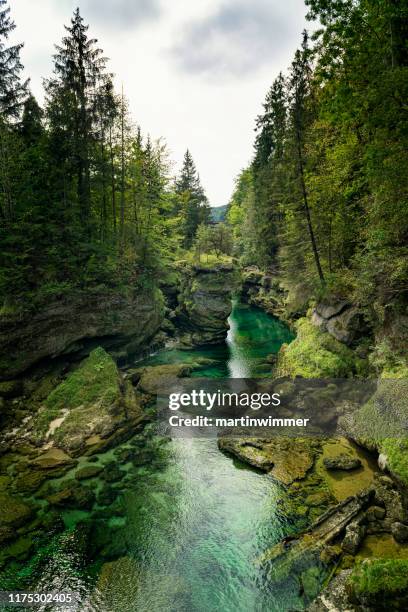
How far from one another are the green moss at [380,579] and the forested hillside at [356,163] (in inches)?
342

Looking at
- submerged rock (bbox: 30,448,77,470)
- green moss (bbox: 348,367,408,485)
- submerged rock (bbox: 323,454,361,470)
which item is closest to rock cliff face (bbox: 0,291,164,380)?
submerged rock (bbox: 30,448,77,470)

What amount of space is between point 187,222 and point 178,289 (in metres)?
17.4

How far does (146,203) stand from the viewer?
3098cm

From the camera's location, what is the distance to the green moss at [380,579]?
6.86m

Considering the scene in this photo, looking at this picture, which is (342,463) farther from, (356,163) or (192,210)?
(192,210)

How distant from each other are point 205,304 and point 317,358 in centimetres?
1807

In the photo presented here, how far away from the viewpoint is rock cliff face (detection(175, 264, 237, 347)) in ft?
114

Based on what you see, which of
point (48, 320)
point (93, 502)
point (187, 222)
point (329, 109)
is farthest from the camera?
point (187, 222)

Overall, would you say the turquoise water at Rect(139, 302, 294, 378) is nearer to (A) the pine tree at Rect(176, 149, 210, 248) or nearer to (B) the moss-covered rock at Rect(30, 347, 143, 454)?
(B) the moss-covered rock at Rect(30, 347, 143, 454)

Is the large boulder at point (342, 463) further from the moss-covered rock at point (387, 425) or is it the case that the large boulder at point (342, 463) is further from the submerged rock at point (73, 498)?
the submerged rock at point (73, 498)

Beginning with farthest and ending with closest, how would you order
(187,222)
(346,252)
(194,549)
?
(187,222) → (346,252) → (194,549)

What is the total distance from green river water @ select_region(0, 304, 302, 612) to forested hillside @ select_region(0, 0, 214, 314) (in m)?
12.5

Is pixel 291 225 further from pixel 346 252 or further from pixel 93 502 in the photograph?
pixel 93 502

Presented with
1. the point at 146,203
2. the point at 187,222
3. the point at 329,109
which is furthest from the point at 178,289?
the point at 329,109
